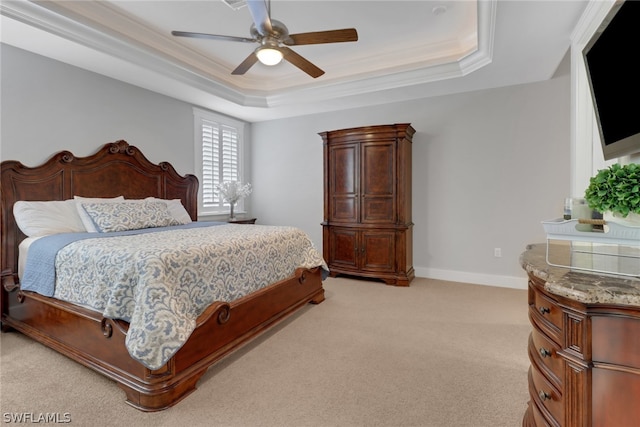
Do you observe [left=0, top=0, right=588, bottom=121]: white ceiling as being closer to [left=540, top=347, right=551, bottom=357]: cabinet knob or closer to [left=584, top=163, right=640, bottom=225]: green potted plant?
[left=584, top=163, right=640, bottom=225]: green potted plant

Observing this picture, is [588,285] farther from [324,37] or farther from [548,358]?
[324,37]

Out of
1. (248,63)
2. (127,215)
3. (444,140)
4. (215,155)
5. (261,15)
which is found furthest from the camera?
(215,155)

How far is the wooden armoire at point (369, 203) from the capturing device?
416 cm

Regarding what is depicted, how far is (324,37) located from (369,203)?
2.39 metres

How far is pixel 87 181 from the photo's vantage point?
11.2 ft

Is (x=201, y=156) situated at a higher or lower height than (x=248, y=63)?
lower

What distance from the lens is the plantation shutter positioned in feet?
16.3

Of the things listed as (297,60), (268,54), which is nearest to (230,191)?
(297,60)

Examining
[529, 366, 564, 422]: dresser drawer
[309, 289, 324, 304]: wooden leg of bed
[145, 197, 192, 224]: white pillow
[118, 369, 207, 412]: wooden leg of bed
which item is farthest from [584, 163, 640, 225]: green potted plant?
[145, 197, 192, 224]: white pillow

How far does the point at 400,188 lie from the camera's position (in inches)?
164

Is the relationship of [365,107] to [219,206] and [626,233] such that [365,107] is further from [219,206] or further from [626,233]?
[626,233]

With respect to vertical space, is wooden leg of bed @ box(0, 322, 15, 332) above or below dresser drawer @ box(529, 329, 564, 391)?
below

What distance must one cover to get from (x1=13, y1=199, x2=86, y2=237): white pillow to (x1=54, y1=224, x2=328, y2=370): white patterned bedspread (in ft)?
2.42

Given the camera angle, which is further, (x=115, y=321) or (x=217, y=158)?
(x=217, y=158)
